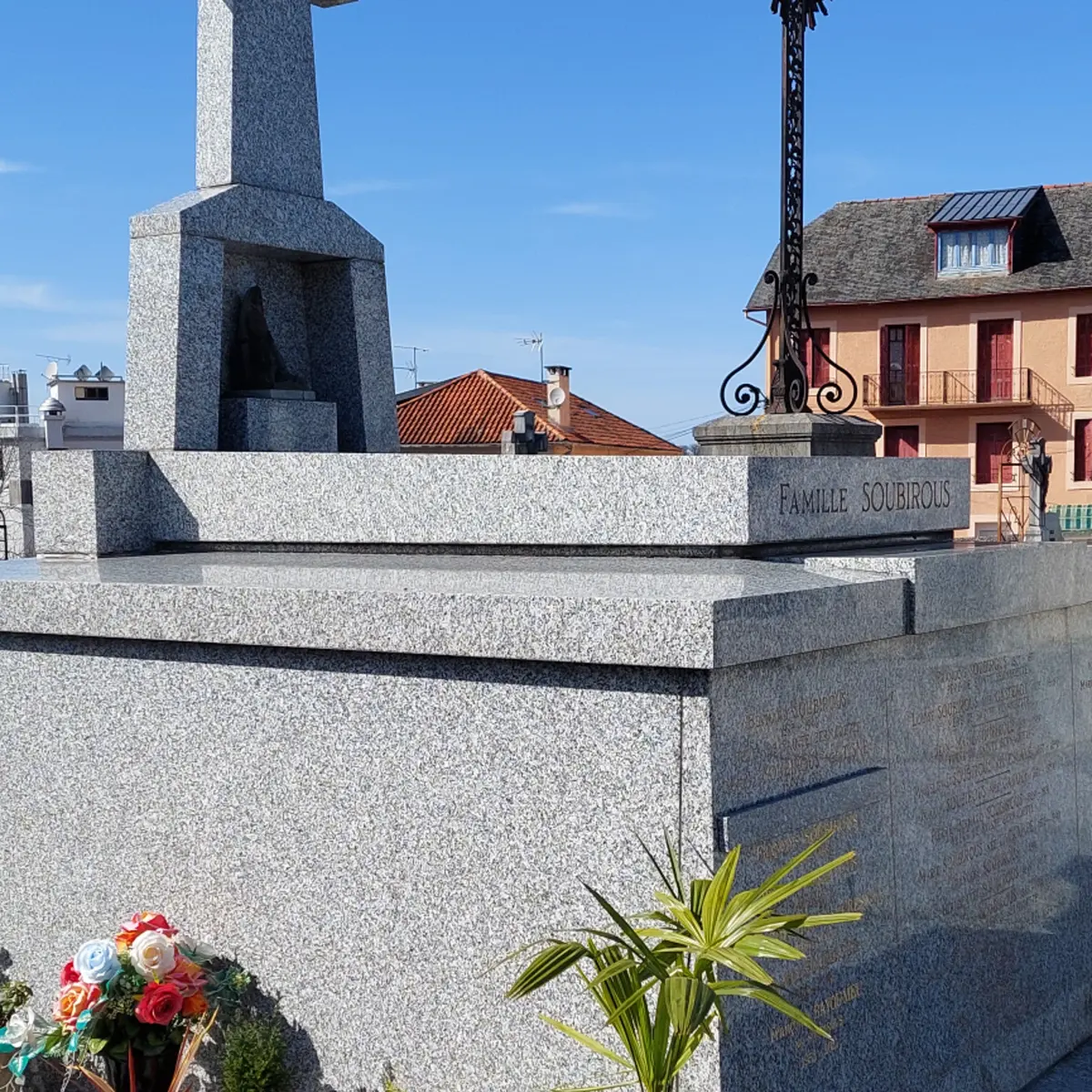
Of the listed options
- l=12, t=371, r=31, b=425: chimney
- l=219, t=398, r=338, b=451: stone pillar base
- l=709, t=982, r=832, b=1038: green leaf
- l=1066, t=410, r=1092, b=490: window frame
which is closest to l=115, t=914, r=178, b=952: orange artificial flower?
l=709, t=982, r=832, b=1038: green leaf

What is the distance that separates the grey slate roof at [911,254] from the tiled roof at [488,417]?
4.98 meters

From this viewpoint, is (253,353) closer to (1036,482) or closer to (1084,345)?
(1036,482)

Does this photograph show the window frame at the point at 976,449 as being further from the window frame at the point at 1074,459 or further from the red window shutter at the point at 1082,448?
the red window shutter at the point at 1082,448

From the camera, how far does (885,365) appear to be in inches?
1610

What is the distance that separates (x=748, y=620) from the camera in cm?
381

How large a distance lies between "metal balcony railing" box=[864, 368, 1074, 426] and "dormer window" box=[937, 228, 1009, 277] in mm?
2752

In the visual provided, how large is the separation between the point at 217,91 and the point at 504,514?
3397 millimetres

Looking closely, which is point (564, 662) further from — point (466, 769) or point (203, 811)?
point (203, 811)

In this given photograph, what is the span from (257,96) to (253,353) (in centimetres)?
131

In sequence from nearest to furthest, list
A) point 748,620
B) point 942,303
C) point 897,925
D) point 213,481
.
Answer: point 748,620 → point 897,925 → point 213,481 → point 942,303

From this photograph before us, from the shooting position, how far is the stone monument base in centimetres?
732

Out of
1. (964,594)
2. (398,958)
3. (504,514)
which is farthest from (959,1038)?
(504,514)

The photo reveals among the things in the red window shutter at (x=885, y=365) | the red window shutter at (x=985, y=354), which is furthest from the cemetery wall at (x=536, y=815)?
the red window shutter at (x=885, y=365)

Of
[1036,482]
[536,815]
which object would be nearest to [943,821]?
[536,815]
